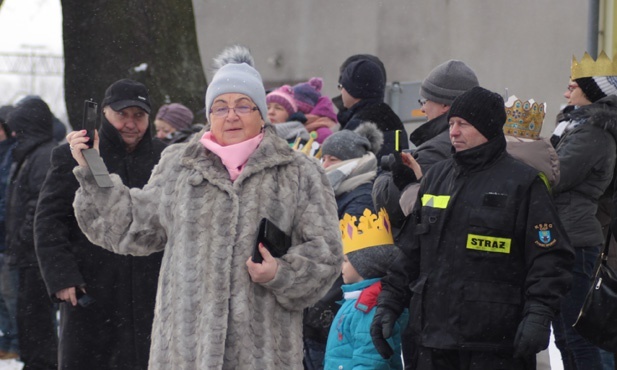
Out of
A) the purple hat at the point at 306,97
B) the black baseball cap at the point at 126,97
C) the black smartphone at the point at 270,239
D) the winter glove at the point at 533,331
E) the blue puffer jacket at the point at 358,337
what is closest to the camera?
the black smartphone at the point at 270,239

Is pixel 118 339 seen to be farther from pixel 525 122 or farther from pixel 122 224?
pixel 525 122

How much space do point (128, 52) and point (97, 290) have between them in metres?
4.82

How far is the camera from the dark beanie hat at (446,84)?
6.31m

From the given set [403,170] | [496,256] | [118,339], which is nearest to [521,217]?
[496,256]

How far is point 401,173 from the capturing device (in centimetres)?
600

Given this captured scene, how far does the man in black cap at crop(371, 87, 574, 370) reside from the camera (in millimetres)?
5117

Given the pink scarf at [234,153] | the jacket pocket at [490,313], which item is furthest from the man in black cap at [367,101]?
the pink scarf at [234,153]

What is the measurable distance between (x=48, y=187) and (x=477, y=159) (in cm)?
250

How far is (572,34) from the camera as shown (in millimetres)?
14211

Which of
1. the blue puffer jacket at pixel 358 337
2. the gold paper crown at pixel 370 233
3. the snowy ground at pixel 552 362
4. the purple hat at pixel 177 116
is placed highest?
the purple hat at pixel 177 116

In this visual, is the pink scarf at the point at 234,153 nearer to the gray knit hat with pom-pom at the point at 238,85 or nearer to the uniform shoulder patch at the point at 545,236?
the gray knit hat with pom-pom at the point at 238,85

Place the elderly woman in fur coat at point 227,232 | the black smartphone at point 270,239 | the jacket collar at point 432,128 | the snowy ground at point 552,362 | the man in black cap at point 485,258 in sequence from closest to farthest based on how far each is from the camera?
the black smartphone at point 270,239
the elderly woman in fur coat at point 227,232
the man in black cap at point 485,258
the jacket collar at point 432,128
the snowy ground at point 552,362

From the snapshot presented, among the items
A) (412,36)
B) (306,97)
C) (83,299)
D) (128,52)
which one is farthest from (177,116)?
(412,36)

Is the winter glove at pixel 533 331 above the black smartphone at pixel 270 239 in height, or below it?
below
